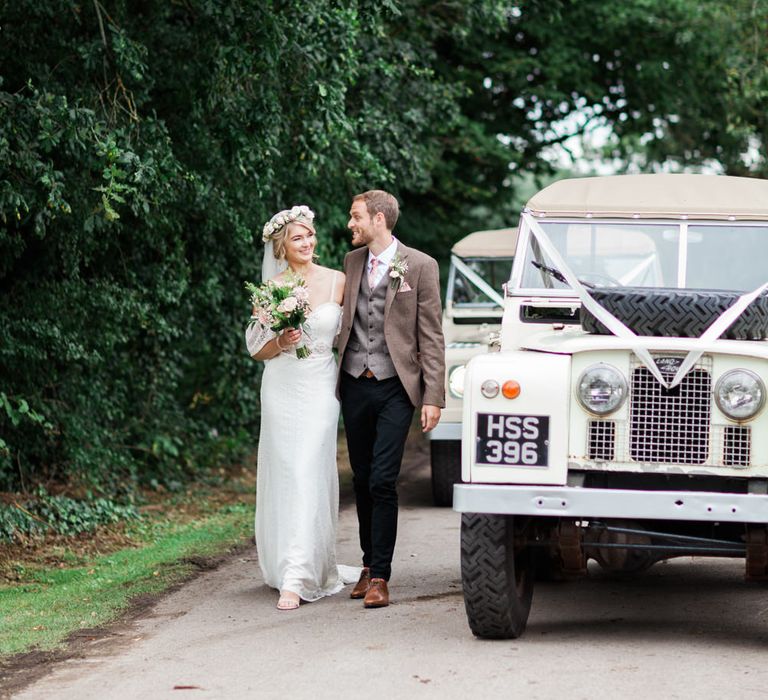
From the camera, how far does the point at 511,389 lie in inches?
247

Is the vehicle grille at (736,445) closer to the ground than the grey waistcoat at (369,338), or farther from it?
closer to the ground

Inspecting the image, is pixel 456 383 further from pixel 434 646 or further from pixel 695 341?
pixel 695 341

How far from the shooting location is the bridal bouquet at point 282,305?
299 inches

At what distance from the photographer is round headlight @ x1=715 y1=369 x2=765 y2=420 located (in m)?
6.18

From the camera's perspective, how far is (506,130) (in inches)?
874

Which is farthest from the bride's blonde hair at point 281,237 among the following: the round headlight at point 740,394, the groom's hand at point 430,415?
the round headlight at point 740,394

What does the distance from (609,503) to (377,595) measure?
6.19ft

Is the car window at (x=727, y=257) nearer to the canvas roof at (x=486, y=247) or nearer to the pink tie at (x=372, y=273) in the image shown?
the pink tie at (x=372, y=273)

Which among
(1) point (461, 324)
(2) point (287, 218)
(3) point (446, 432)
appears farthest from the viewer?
(1) point (461, 324)

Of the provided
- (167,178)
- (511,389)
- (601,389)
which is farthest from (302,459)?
(167,178)

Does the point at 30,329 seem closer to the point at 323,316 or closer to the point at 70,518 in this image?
the point at 70,518

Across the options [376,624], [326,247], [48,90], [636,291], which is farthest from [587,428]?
[326,247]

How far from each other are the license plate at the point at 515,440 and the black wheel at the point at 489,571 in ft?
1.05

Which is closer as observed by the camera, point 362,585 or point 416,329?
point 416,329
